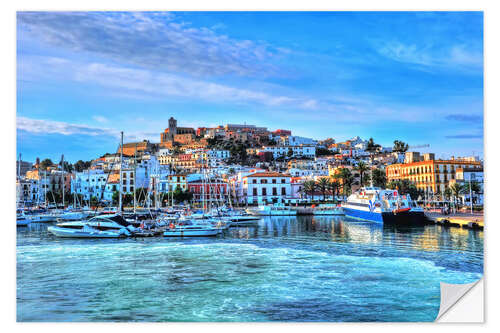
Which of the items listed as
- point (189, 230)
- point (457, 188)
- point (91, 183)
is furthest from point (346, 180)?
point (189, 230)

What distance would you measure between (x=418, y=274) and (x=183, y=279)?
16.0 feet

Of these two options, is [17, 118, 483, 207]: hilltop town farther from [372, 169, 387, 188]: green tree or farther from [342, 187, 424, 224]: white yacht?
[342, 187, 424, 224]: white yacht

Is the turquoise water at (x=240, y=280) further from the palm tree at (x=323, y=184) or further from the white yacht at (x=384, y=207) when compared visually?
the palm tree at (x=323, y=184)

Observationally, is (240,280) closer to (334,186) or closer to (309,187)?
(309,187)

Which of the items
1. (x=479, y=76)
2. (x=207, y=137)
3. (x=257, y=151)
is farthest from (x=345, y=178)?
(x=479, y=76)

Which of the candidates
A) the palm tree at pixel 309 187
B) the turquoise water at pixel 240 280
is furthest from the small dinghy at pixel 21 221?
the palm tree at pixel 309 187

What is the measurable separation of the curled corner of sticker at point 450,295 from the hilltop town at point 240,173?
13.0 feet

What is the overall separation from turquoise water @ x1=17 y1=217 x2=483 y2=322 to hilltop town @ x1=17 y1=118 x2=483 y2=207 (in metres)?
2.71

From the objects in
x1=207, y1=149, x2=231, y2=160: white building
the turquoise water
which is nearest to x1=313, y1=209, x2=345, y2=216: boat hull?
the turquoise water

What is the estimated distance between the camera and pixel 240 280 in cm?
875

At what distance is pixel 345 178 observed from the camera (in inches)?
1793

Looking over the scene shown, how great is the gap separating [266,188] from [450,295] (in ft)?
126

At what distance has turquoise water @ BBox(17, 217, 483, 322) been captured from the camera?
260 inches

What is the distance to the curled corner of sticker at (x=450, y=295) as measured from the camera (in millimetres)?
6453
